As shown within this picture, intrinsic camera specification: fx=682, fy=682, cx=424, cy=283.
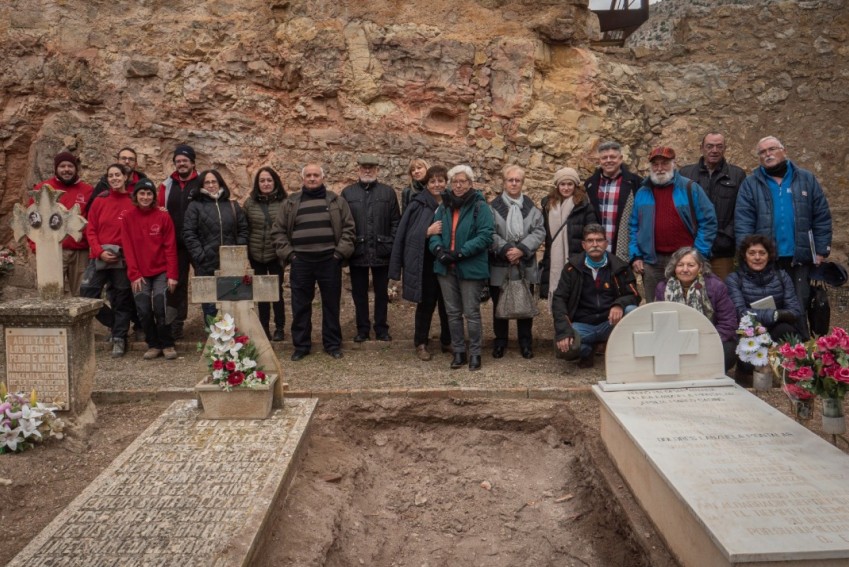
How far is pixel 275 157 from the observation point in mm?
9883

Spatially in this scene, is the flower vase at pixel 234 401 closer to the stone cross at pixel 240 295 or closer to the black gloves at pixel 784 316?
the stone cross at pixel 240 295

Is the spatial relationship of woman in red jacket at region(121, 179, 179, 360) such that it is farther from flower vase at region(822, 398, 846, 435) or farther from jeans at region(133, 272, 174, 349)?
flower vase at region(822, 398, 846, 435)

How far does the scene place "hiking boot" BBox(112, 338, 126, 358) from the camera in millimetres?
7336

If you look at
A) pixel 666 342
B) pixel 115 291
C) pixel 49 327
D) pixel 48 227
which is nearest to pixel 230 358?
pixel 49 327

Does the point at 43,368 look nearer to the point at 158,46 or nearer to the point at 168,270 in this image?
the point at 168,270

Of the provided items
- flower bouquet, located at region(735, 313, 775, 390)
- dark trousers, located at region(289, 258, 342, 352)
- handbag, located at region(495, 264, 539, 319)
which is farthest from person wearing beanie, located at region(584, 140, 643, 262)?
dark trousers, located at region(289, 258, 342, 352)

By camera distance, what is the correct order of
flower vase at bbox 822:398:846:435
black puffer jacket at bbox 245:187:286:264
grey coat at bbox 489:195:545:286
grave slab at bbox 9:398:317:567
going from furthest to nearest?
black puffer jacket at bbox 245:187:286:264 < grey coat at bbox 489:195:545:286 < flower vase at bbox 822:398:846:435 < grave slab at bbox 9:398:317:567

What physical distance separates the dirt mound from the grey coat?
1.52 m

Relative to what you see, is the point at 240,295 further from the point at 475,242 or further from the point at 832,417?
the point at 832,417

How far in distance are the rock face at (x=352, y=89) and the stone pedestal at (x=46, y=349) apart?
4879mm

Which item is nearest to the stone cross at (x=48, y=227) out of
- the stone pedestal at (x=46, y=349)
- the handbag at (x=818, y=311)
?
the stone pedestal at (x=46, y=349)

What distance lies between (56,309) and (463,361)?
3.68 m

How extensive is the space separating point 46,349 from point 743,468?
16.5 ft

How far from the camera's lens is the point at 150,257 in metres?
7.14
